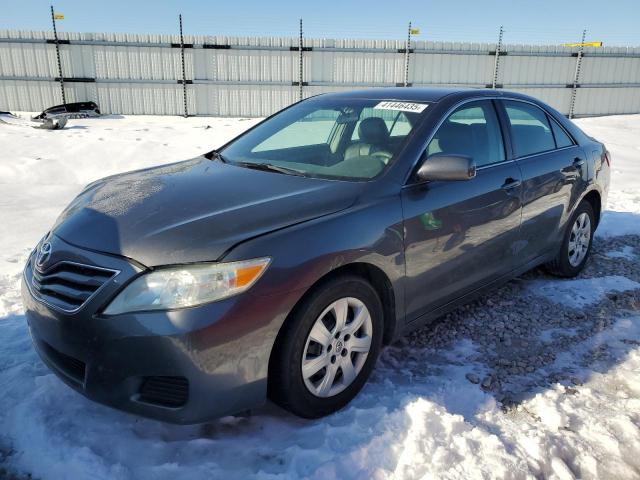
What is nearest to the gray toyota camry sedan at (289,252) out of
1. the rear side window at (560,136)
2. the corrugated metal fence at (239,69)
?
the rear side window at (560,136)

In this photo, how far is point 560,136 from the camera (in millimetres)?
4320

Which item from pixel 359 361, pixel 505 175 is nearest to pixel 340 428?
pixel 359 361

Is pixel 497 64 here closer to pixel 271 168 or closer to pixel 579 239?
pixel 579 239

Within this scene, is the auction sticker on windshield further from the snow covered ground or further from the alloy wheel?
the alloy wheel

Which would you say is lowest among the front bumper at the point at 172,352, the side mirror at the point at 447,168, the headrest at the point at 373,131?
the front bumper at the point at 172,352

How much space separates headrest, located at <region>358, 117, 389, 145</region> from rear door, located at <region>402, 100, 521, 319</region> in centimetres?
30

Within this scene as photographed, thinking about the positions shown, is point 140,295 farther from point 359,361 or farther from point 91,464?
point 359,361

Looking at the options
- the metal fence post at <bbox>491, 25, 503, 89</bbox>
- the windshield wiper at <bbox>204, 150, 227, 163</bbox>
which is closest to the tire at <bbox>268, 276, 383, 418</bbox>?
the windshield wiper at <bbox>204, 150, 227, 163</bbox>

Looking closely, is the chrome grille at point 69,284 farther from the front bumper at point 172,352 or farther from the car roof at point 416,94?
the car roof at point 416,94

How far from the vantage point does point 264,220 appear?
2.37 m

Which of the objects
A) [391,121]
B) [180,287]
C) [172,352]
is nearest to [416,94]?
[391,121]

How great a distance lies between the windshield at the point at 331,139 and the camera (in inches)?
120

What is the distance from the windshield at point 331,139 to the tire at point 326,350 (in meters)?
0.72

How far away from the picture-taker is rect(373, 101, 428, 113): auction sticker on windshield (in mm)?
3270
